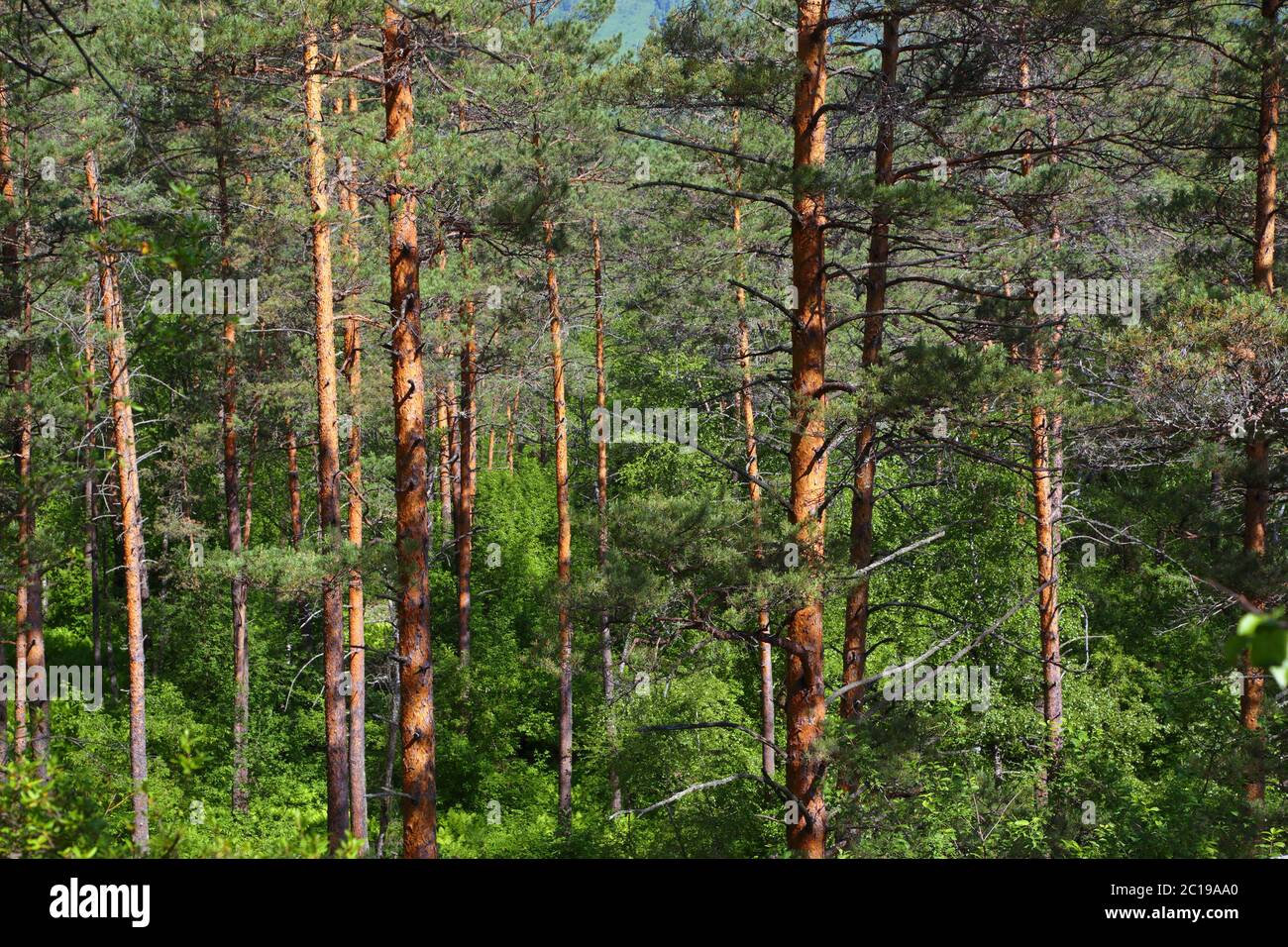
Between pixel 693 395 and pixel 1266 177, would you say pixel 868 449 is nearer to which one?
pixel 1266 177

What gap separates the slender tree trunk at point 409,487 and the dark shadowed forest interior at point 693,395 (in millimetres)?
38

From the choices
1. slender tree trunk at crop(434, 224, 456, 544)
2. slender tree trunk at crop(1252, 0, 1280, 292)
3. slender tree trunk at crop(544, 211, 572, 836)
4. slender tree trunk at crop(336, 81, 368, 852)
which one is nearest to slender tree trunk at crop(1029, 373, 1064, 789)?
slender tree trunk at crop(1252, 0, 1280, 292)

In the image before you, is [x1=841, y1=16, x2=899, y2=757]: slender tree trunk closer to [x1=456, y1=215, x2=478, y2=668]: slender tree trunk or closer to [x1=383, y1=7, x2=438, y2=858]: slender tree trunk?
[x1=383, y1=7, x2=438, y2=858]: slender tree trunk

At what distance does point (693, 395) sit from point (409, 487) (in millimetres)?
13452

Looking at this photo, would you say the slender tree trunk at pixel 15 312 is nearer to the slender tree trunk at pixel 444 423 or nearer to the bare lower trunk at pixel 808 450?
the slender tree trunk at pixel 444 423

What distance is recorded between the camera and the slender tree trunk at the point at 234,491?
14062 mm

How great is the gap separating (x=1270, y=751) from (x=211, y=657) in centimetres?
1916

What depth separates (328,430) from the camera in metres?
11.6

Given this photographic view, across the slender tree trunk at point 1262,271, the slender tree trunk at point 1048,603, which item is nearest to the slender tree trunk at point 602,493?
the slender tree trunk at point 1048,603

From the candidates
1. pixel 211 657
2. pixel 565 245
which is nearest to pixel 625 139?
pixel 565 245

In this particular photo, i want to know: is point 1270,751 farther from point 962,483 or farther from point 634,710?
point 962,483

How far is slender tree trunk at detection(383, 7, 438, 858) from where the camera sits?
743 centimetres

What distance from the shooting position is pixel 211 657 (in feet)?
69.2

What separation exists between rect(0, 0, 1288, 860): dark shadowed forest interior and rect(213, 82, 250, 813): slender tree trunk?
0.12m
